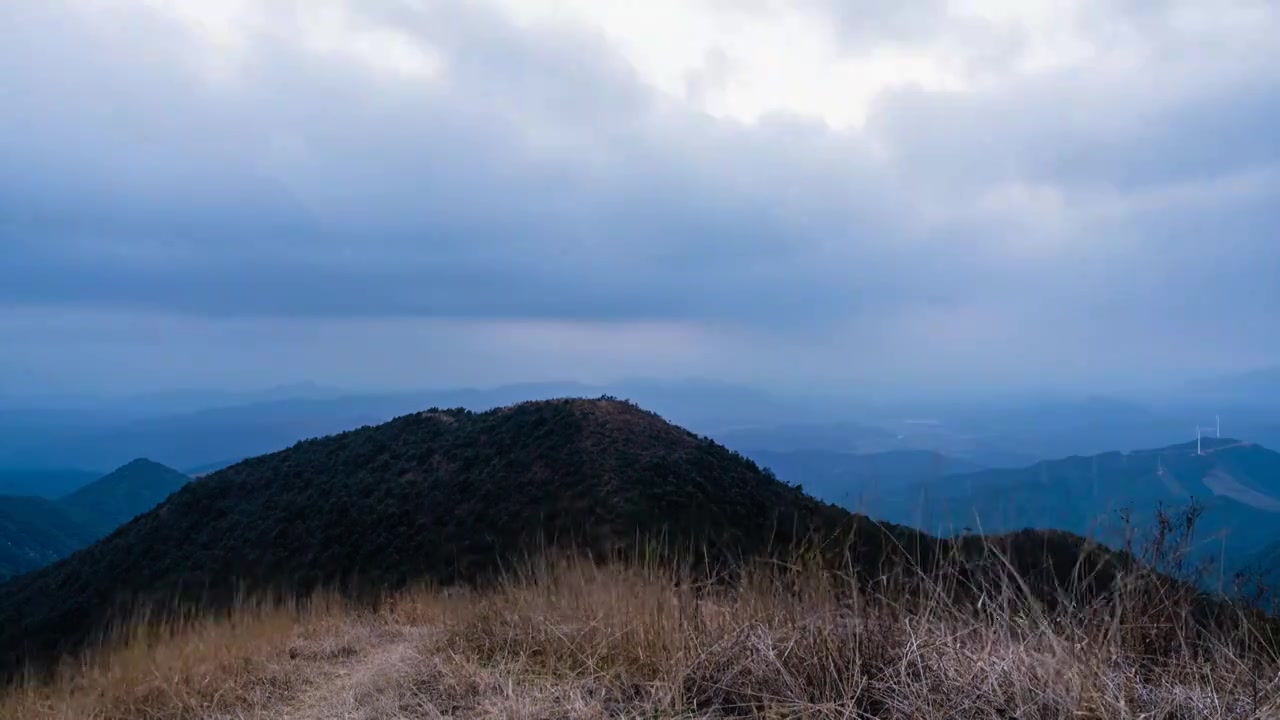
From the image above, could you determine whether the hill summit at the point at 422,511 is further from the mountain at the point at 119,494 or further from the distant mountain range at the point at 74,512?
the mountain at the point at 119,494

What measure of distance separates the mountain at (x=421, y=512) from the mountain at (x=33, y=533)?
32069 millimetres

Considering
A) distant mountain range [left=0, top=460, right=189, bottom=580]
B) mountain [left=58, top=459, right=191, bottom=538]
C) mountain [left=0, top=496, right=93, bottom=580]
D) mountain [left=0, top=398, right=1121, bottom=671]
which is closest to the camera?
mountain [left=0, top=398, right=1121, bottom=671]

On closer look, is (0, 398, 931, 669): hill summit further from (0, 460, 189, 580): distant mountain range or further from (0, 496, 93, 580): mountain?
(0, 460, 189, 580): distant mountain range

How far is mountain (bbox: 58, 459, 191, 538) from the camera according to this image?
68.8 metres

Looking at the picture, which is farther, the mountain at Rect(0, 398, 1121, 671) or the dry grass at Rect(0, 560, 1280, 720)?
the mountain at Rect(0, 398, 1121, 671)

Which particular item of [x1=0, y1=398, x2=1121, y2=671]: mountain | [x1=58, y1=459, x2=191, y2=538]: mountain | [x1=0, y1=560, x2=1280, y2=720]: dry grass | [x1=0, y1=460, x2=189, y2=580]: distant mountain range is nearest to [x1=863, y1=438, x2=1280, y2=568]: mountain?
[x1=0, y1=560, x2=1280, y2=720]: dry grass

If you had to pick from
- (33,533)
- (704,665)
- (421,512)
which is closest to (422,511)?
(421,512)

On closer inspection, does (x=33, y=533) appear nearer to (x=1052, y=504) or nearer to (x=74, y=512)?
(x=74, y=512)

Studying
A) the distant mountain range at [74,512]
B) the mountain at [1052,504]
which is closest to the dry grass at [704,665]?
the mountain at [1052,504]

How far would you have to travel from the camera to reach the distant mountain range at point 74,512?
54.2 m

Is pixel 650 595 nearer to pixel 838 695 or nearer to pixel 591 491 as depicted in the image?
pixel 838 695

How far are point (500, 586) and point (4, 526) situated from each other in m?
66.7

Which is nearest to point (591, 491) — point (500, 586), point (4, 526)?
point (500, 586)

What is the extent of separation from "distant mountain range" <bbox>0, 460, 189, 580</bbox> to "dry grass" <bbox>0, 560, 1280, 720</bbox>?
56.1m
